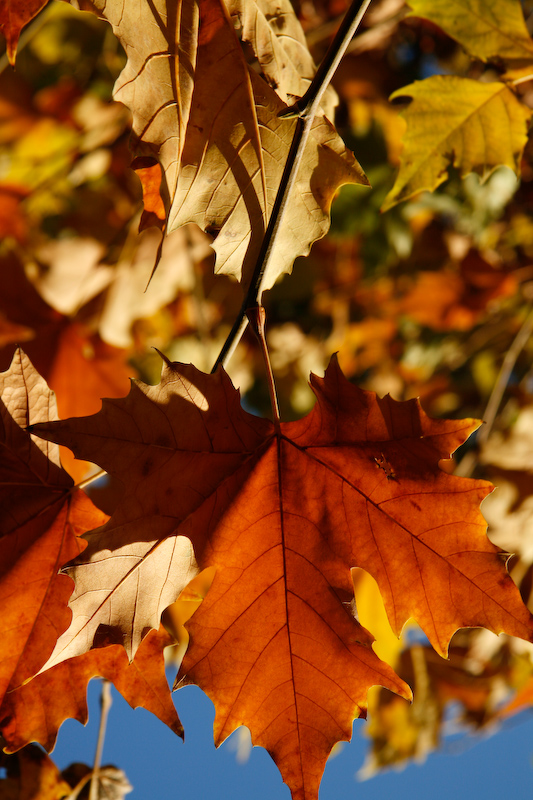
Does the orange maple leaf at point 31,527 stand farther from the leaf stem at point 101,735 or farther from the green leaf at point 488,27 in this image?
the green leaf at point 488,27

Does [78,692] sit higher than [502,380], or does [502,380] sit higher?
[78,692]

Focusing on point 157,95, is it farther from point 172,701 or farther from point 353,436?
point 172,701

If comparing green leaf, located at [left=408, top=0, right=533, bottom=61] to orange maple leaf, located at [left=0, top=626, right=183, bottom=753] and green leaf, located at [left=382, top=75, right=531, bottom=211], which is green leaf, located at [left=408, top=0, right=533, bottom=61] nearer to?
green leaf, located at [left=382, top=75, right=531, bottom=211]

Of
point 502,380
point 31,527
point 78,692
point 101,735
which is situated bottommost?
point 502,380

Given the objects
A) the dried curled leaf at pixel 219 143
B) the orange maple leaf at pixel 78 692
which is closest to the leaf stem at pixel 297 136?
the dried curled leaf at pixel 219 143

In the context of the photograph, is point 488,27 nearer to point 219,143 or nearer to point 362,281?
point 219,143

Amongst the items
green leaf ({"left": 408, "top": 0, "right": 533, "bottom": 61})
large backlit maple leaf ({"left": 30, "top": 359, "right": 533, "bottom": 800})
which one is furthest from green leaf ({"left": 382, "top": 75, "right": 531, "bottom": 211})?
large backlit maple leaf ({"left": 30, "top": 359, "right": 533, "bottom": 800})

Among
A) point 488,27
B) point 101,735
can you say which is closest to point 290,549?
point 101,735
